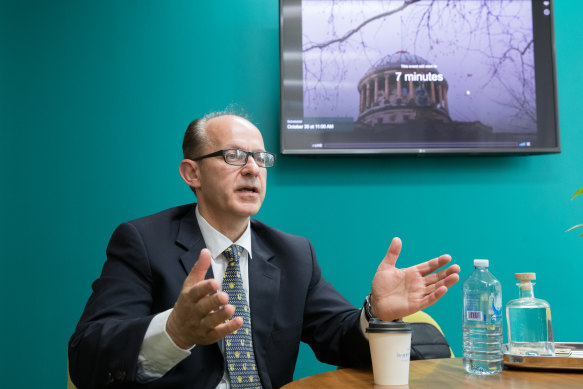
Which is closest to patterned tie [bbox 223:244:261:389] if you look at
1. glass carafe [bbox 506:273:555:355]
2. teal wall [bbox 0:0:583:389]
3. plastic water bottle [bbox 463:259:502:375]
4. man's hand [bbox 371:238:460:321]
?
man's hand [bbox 371:238:460:321]

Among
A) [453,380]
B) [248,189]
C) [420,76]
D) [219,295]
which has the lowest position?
[453,380]

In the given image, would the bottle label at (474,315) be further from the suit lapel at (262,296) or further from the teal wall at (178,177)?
the teal wall at (178,177)

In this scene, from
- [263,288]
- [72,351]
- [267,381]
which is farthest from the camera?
[263,288]

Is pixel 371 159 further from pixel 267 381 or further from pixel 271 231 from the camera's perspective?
pixel 267 381

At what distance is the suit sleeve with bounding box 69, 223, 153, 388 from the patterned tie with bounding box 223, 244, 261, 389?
249mm

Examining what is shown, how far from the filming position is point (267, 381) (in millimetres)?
1638

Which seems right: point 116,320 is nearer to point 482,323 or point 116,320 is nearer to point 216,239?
point 216,239

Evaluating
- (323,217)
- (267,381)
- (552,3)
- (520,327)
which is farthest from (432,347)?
(552,3)

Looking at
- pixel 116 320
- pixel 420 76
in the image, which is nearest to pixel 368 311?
pixel 116 320

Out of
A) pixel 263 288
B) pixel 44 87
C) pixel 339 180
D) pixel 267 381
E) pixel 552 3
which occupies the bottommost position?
pixel 267 381

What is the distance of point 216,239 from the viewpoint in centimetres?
177

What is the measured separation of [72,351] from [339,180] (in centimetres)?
165

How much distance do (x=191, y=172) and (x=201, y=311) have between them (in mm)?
880

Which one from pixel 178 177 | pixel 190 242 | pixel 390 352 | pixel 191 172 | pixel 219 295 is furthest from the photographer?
pixel 178 177
